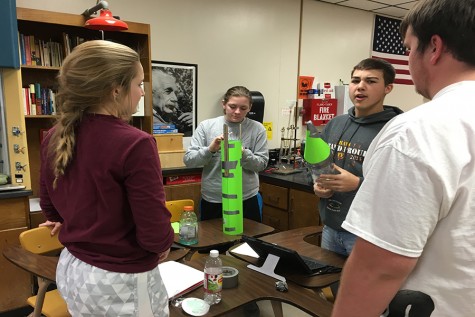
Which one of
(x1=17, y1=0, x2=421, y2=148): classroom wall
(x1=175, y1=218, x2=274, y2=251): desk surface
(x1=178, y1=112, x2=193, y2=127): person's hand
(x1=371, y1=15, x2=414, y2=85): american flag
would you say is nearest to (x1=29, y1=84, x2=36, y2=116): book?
(x1=17, y1=0, x2=421, y2=148): classroom wall

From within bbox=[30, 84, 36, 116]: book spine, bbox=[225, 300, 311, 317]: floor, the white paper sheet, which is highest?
bbox=[30, 84, 36, 116]: book spine

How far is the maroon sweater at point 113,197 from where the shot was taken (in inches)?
39.9

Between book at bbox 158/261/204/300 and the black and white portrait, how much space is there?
2.14 meters

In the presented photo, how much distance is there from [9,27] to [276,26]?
2.78 meters

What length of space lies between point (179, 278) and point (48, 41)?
2.38 metres

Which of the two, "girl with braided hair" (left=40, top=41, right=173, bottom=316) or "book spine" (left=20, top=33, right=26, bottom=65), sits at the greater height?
"book spine" (left=20, top=33, right=26, bottom=65)

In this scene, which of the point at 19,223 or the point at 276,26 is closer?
the point at 19,223

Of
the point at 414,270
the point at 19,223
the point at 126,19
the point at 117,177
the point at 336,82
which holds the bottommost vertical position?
the point at 19,223

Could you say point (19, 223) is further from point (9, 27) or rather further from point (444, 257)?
point (444, 257)

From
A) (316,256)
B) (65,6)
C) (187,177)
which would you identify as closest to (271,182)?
(187,177)

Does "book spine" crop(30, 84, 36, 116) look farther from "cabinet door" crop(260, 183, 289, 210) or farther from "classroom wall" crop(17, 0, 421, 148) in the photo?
"cabinet door" crop(260, 183, 289, 210)

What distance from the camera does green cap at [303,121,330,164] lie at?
1594mm

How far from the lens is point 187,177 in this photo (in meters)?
3.40

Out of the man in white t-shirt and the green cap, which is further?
the green cap
